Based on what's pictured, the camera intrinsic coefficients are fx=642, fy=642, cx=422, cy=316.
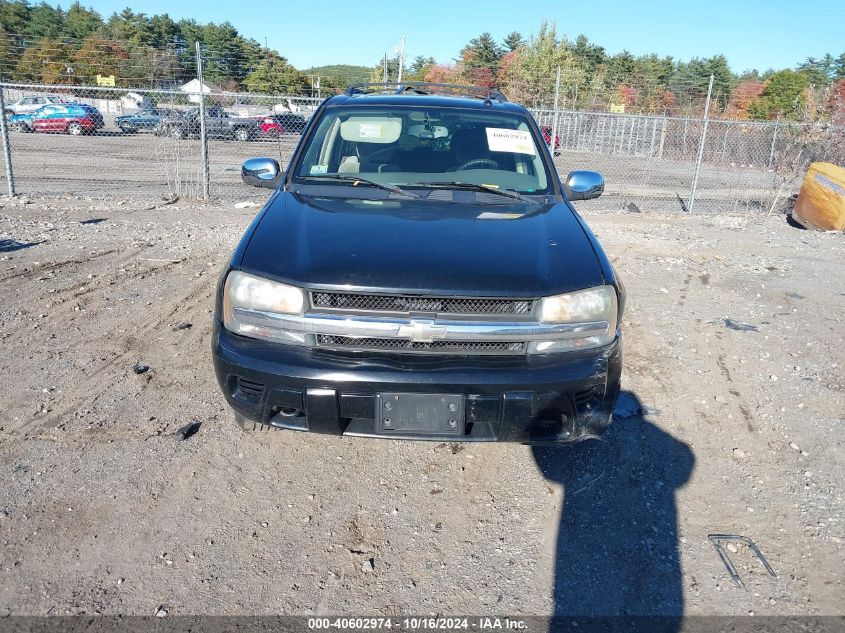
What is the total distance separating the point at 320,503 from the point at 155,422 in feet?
3.96

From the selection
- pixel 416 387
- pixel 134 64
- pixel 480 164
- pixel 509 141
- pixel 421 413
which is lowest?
pixel 421 413

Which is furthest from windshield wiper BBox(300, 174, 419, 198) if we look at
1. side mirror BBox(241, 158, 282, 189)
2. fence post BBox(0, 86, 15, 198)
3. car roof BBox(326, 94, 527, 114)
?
fence post BBox(0, 86, 15, 198)

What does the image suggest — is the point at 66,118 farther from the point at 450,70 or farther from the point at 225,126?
the point at 450,70

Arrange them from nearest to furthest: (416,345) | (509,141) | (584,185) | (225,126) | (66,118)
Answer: (416,345)
(509,141)
(584,185)
(225,126)
(66,118)

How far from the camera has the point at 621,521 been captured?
2898mm

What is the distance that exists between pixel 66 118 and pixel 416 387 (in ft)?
83.8

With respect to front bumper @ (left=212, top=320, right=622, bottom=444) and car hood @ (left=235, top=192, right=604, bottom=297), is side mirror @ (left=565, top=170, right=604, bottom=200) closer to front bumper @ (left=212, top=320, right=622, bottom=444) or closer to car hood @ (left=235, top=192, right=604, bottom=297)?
car hood @ (left=235, top=192, right=604, bottom=297)

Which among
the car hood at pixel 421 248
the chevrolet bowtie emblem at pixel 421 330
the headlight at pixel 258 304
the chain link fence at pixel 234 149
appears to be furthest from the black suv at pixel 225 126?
the chevrolet bowtie emblem at pixel 421 330

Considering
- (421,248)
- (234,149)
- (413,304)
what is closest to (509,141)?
(421,248)

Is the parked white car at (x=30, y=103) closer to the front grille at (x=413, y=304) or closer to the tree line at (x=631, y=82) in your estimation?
the tree line at (x=631, y=82)

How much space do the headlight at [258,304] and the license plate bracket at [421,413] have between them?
18.5 inches

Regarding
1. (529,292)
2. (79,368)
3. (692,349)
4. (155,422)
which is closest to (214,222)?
(79,368)

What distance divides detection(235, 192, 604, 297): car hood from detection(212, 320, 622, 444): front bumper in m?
0.30

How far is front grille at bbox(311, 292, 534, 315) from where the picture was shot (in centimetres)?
268
